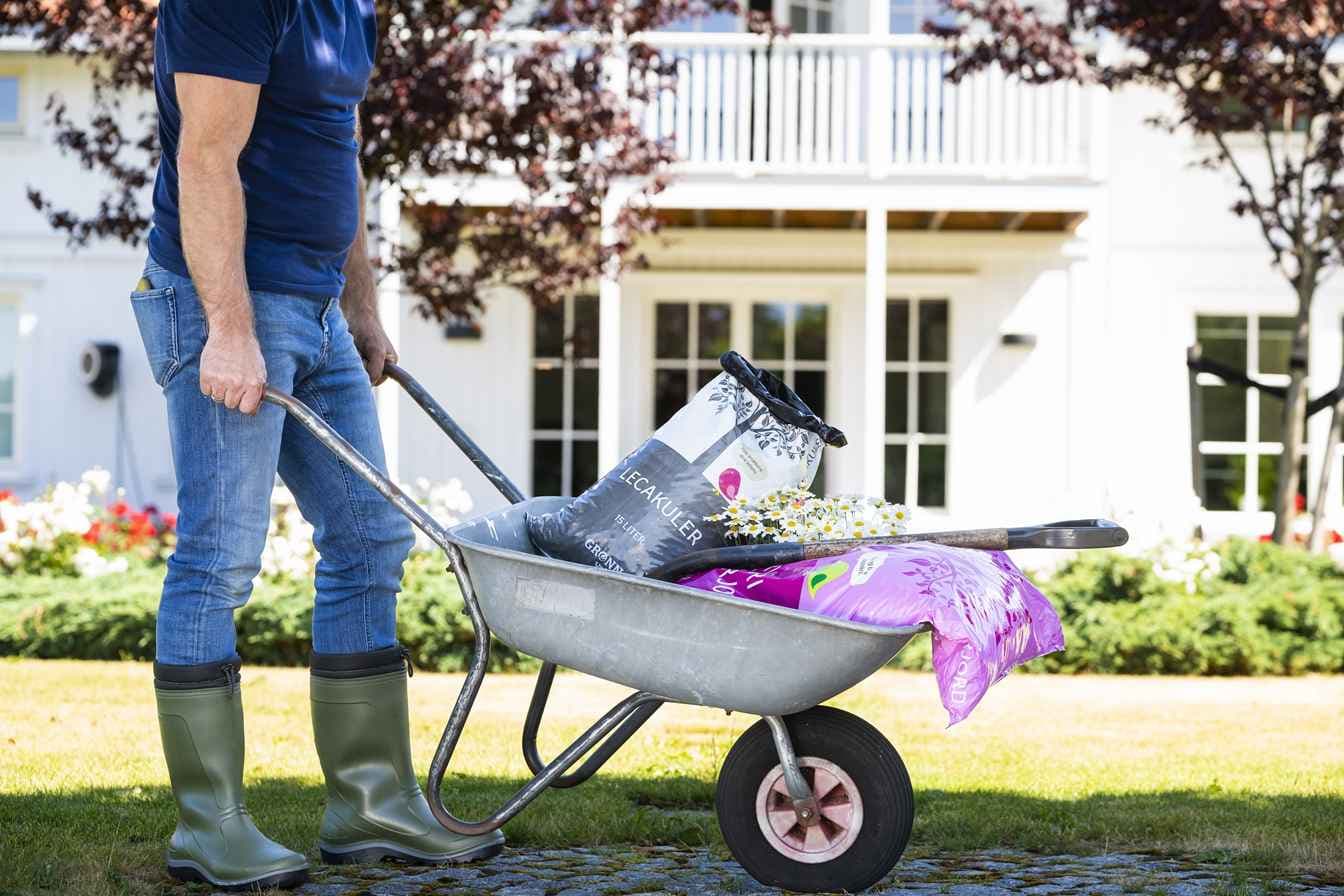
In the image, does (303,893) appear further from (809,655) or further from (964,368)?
(964,368)

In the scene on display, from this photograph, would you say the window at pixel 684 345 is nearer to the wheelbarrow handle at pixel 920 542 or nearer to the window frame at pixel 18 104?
the window frame at pixel 18 104

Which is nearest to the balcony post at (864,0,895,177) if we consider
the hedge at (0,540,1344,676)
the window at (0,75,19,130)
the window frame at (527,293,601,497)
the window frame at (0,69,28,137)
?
the window frame at (527,293,601,497)

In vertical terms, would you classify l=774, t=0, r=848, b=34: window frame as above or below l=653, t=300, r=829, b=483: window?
above

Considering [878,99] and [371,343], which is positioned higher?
[878,99]

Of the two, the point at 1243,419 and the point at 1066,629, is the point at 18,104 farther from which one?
the point at 1243,419

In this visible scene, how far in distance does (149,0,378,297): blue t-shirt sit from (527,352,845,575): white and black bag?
2.07 feet

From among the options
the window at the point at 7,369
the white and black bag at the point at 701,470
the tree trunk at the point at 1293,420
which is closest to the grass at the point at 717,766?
the white and black bag at the point at 701,470

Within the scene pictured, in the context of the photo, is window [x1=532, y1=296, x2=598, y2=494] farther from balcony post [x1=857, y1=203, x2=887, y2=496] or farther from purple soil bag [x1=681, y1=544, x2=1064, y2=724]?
purple soil bag [x1=681, y1=544, x2=1064, y2=724]

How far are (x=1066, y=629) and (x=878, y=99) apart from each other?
457cm

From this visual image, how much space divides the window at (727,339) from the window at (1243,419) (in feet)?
8.78

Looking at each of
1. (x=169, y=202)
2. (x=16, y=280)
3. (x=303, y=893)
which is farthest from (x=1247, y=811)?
(x=16, y=280)

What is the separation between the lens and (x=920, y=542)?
2594 millimetres

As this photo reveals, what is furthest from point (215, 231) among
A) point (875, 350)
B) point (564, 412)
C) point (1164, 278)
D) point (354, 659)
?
point (1164, 278)

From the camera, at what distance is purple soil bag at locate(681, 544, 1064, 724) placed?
242 cm
